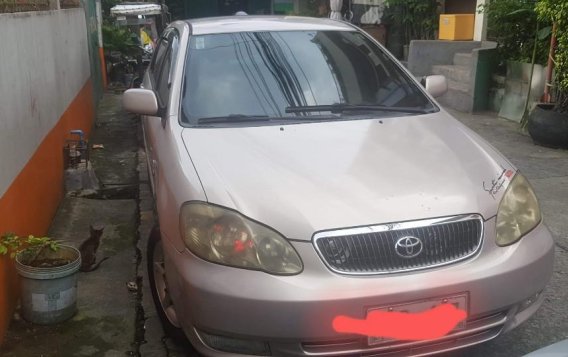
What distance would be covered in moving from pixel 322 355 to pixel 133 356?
3.95 feet

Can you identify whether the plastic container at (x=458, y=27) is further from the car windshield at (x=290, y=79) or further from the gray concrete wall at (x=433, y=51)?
the car windshield at (x=290, y=79)

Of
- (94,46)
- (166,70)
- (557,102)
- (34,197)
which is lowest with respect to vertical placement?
(34,197)

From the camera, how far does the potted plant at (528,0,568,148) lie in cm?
698

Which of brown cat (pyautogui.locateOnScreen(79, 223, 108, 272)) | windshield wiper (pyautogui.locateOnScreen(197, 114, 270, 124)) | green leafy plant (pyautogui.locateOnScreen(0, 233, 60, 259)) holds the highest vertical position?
windshield wiper (pyautogui.locateOnScreen(197, 114, 270, 124))

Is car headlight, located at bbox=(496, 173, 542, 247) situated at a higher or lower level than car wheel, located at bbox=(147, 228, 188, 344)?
higher

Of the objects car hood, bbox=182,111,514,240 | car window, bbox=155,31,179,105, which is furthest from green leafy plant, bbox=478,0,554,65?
car hood, bbox=182,111,514,240

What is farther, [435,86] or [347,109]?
[435,86]

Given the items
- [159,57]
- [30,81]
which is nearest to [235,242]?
[30,81]

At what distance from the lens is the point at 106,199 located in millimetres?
5965

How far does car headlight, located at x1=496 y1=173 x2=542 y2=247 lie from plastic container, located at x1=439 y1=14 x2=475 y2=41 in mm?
8730

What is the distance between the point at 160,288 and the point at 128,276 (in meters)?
0.88

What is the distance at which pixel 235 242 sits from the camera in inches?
104

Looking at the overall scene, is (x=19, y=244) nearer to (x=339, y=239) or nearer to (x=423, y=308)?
(x=339, y=239)

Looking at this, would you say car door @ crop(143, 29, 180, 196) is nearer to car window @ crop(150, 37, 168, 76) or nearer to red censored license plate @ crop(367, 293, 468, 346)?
car window @ crop(150, 37, 168, 76)
